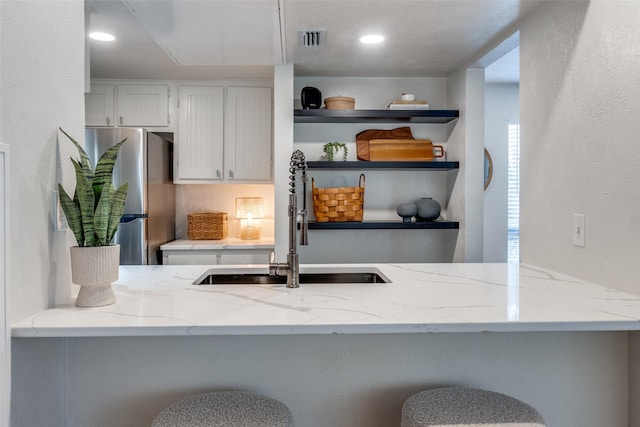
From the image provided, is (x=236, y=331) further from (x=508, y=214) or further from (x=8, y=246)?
(x=508, y=214)

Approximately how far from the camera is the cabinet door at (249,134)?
13.1ft

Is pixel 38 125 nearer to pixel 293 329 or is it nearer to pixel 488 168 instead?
pixel 293 329

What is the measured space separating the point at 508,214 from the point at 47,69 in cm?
410

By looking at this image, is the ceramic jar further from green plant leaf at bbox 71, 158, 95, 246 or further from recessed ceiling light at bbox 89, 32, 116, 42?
green plant leaf at bbox 71, 158, 95, 246

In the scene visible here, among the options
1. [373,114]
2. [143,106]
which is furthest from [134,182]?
[373,114]

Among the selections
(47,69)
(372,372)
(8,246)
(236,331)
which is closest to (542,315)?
(372,372)

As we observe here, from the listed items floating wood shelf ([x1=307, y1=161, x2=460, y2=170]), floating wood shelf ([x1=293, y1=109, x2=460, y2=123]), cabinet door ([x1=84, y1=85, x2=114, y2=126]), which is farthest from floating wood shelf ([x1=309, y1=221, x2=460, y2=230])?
cabinet door ([x1=84, y1=85, x2=114, y2=126])

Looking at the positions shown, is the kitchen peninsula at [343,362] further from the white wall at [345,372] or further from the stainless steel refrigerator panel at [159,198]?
the stainless steel refrigerator panel at [159,198]

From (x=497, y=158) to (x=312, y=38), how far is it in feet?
8.00

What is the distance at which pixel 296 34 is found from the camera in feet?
8.91

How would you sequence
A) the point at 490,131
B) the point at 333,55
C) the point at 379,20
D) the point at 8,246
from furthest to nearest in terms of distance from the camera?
1. the point at 490,131
2. the point at 333,55
3. the point at 379,20
4. the point at 8,246

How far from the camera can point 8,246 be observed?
1132mm

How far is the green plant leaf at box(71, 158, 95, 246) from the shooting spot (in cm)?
131

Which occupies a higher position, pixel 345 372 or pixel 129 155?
pixel 129 155
